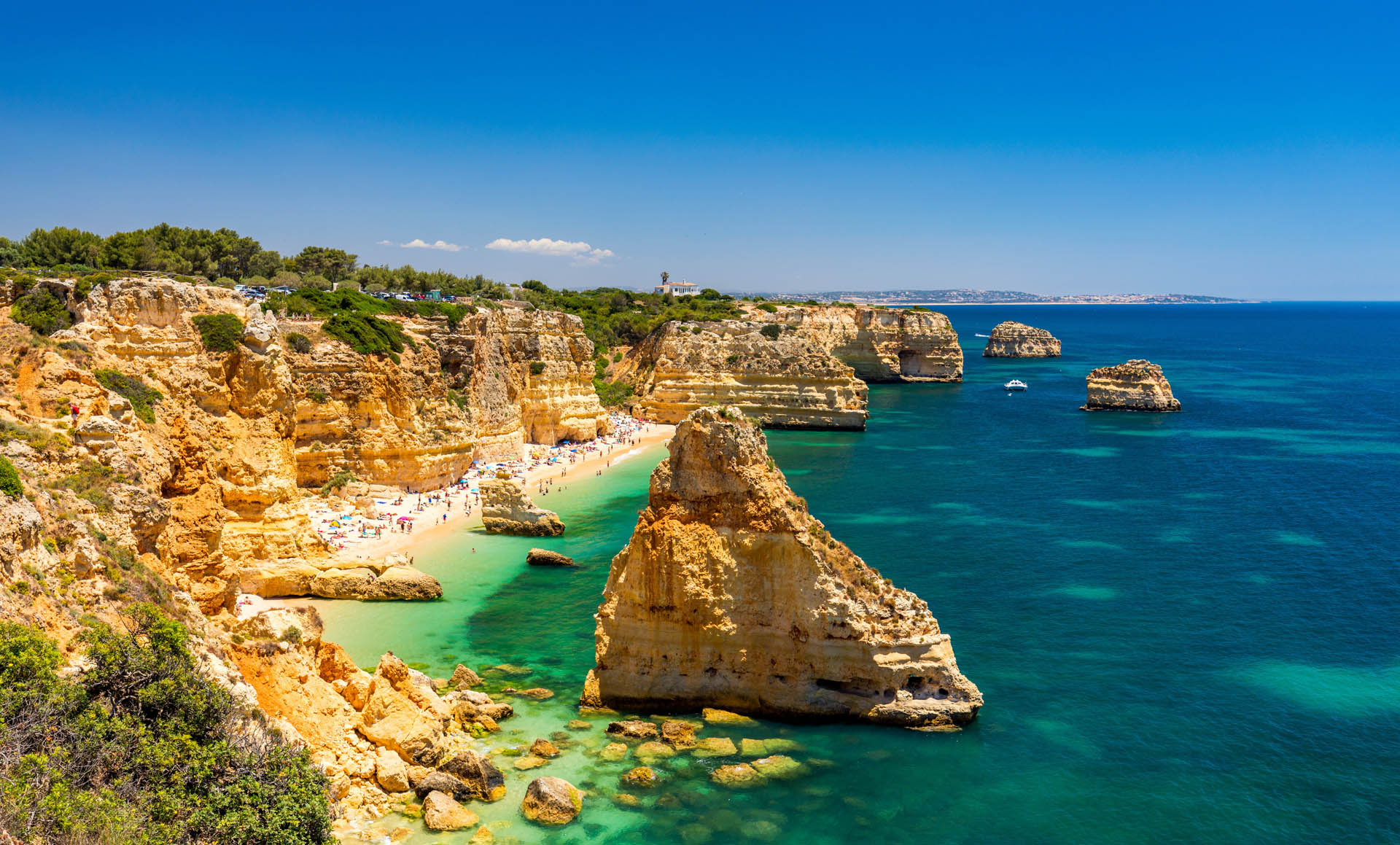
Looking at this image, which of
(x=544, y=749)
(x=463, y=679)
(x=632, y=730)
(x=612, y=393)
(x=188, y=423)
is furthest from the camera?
(x=612, y=393)

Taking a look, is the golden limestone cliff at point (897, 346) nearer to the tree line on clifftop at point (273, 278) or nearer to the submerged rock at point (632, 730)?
the tree line on clifftop at point (273, 278)

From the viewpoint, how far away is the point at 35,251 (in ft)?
163

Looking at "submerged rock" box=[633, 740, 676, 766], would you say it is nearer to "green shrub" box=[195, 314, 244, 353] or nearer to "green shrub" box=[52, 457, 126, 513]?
"green shrub" box=[52, 457, 126, 513]

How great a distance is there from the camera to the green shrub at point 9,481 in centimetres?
1410

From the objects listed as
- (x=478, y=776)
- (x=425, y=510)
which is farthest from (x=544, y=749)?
(x=425, y=510)

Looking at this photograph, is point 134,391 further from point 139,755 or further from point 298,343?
point 298,343

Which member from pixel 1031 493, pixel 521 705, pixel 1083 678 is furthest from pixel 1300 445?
pixel 521 705

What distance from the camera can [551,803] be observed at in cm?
1888

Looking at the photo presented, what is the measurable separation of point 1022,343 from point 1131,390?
80666 mm

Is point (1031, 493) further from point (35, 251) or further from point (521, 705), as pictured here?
point (35, 251)

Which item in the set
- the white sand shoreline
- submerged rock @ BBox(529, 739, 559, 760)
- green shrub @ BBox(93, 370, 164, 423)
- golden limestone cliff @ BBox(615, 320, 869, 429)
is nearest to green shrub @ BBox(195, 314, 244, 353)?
green shrub @ BBox(93, 370, 164, 423)

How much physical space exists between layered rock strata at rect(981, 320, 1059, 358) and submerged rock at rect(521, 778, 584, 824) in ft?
531

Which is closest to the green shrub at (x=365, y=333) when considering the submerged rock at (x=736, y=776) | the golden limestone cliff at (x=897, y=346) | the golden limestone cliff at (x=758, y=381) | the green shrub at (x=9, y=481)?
the green shrub at (x=9, y=481)

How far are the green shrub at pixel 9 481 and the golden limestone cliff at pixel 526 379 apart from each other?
138 feet
